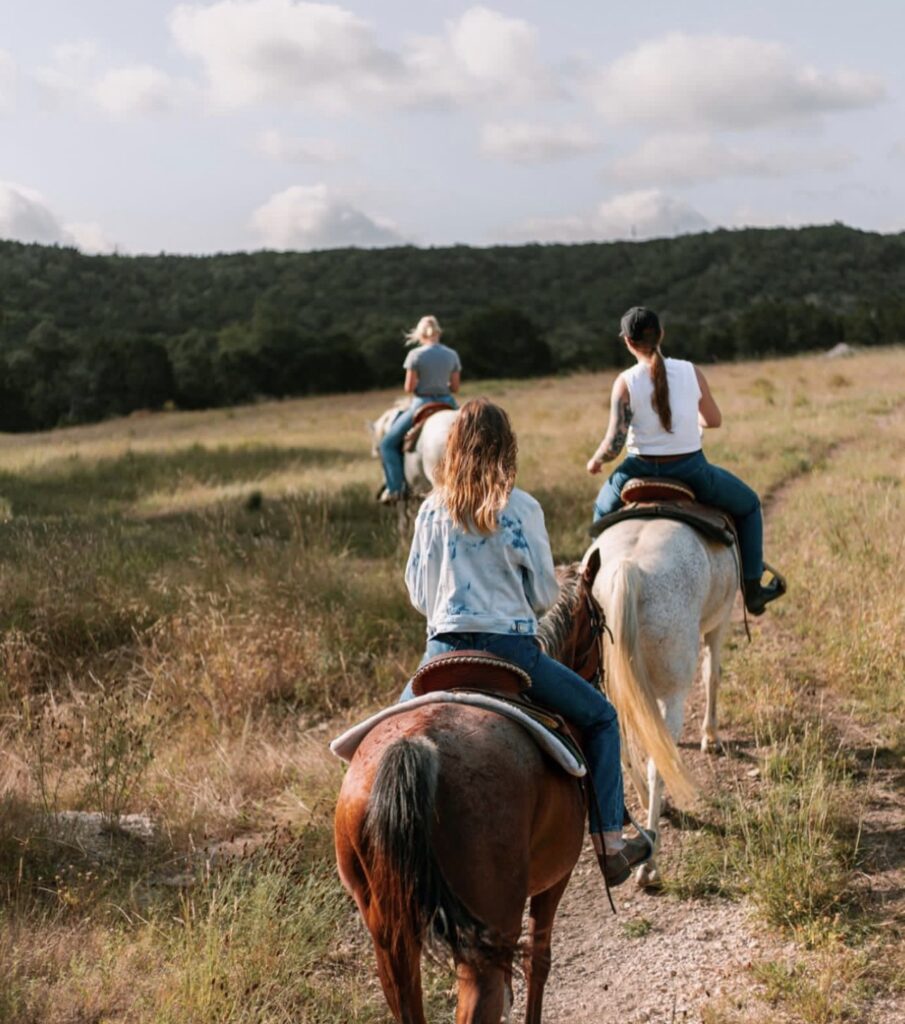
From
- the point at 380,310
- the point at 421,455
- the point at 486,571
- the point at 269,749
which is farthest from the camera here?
the point at 380,310

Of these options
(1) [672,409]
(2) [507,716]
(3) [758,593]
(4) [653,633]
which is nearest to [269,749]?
(4) [653,633]

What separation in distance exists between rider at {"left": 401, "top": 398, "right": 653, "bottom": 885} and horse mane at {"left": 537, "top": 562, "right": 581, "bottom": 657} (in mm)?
405

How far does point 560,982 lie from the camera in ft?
13.8

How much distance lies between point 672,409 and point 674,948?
2730mm

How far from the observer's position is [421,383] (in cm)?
1179

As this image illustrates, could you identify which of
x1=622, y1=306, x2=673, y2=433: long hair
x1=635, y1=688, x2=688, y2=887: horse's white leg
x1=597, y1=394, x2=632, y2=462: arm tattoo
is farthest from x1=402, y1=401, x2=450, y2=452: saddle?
x1=635, y1=688, x2=688, y2=887: horse's white leg

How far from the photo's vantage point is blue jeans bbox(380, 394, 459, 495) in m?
12.1

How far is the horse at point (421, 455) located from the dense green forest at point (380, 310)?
31303 millimetres

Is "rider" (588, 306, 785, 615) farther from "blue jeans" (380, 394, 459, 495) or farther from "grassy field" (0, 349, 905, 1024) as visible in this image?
"blue jeans" (380, 394, 459, 495)

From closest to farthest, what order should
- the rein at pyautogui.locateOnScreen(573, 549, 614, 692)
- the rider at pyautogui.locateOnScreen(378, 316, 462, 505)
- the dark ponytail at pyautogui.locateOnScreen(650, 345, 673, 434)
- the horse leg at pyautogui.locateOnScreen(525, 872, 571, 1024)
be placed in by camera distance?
the horse leg at pyautogui.locateOnScreen(525, 872, 571, 1024) → the rein at pyautogui.locateOnScreen(573, 549, 614, 692) → the dark ponytail at pyautogui.locateOnScreen(650, 345, 673, 434) → the rider at pyautogui.locateOnScreen(378, 316, 462, 505)

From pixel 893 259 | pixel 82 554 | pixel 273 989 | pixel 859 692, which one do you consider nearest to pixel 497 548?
pixel 273 989

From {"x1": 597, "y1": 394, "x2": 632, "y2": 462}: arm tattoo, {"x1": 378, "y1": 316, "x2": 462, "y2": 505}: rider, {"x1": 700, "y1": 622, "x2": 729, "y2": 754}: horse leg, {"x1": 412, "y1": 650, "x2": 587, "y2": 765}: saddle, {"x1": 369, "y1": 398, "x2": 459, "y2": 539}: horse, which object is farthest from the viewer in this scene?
{"x1": 378, "y1": 316, "x2": 462, "y2": 505}: rider

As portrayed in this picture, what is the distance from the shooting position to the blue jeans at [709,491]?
5.79 m

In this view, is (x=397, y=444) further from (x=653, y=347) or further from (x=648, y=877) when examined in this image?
(x=648, y=877)
